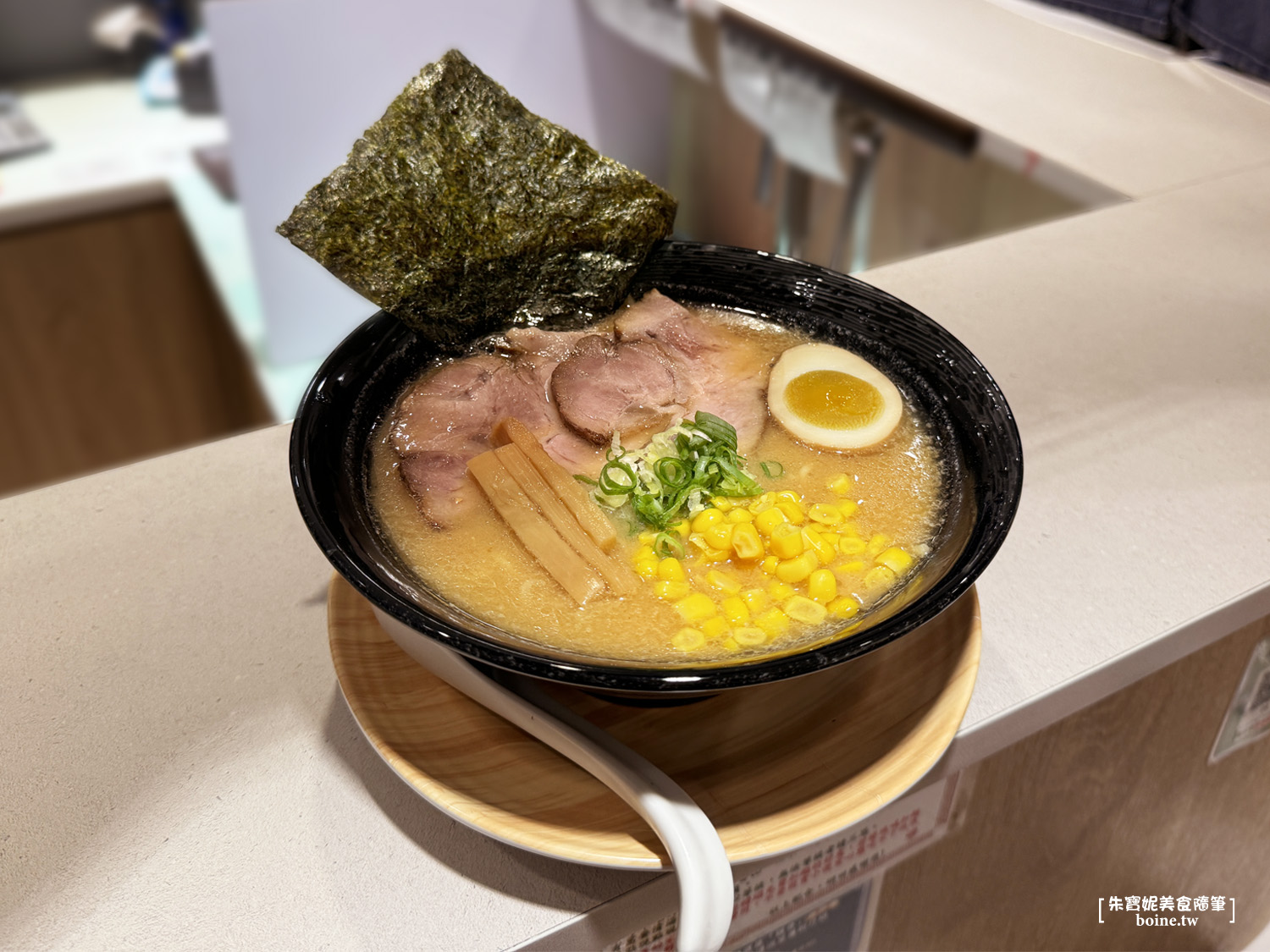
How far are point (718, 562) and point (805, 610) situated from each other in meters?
0.09

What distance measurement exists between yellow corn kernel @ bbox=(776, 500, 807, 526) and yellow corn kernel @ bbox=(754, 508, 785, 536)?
0.03 ft

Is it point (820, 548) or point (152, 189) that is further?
point (152, 189)

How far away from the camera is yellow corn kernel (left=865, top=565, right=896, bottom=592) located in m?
0.79

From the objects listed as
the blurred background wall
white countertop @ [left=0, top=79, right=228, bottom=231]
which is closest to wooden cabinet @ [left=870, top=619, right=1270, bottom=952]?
the blurred background wall

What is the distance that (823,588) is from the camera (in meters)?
0.78

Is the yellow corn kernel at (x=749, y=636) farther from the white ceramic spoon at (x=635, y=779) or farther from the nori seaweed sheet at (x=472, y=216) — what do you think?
the nori seaweed sheet at (x=472, y=216)

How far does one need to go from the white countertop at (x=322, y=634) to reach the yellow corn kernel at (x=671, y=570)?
221 millimetres

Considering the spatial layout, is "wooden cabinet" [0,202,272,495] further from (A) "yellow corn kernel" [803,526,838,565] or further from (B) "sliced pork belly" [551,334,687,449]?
(A) "yellow corn kernel" [803,526,838,565]

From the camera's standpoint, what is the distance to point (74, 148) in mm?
3146

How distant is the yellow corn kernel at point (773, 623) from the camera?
0.75 m

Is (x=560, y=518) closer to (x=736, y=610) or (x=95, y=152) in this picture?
(x=736, y=610)

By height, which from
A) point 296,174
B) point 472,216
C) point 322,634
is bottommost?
point 296,174

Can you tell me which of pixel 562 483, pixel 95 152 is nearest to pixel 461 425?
pixel 562 483

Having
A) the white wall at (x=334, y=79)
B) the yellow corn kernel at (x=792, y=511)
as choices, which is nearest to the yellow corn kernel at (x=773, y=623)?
the yellow corn kernel at (x=792, y=511)
